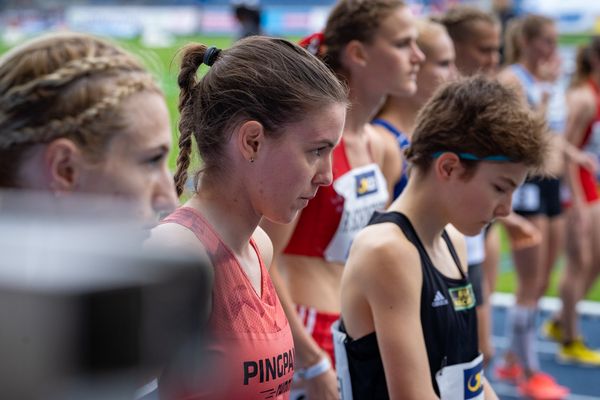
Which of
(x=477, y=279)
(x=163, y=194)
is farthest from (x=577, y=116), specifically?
(x=163, y=194)

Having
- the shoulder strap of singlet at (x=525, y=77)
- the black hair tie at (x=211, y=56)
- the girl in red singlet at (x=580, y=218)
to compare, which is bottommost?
the girl in red singlet at (x=580, y=218)

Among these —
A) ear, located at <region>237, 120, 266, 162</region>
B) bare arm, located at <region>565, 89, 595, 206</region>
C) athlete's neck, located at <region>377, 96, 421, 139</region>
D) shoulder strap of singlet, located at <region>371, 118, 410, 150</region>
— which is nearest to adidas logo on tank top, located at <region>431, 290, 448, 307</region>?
ear, located at <region>237, 120, 266, 162</region>

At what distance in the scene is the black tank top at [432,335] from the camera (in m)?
2.20

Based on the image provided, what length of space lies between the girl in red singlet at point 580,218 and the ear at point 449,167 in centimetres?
446

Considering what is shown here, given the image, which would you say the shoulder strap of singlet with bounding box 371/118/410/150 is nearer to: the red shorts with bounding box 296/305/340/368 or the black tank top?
the red shorts with bounding box 296/305/340/368

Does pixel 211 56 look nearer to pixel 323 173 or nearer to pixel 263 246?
pixel 323 173

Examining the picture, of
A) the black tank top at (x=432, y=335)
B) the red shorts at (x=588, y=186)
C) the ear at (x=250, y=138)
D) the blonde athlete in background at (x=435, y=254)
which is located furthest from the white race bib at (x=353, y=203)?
the red shorts at (x=588, y=186)

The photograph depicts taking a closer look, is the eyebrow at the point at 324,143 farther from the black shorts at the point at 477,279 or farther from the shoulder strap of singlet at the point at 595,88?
the shoulder strap of singlet at the point at 595,88

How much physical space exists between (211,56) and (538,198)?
4514 millimetres

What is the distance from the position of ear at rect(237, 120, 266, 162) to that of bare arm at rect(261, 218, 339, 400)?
1.00 m

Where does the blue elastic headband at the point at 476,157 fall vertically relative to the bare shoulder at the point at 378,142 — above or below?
below

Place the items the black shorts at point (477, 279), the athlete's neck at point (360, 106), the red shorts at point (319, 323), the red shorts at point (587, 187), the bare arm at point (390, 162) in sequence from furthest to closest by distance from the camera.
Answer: the red shorts at point (587, 187) < the black shorts at point (477, 279) < the bare arm at point (390, 162) < the athlete's neck at point (360, 106) < the red shorts at point (319, 323)

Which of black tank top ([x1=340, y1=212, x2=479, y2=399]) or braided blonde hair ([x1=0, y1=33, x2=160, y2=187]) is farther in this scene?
black tank top ([x1=340, y1=212, x2=479, y2=399])

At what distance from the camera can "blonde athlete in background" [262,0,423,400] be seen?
2846 mm
